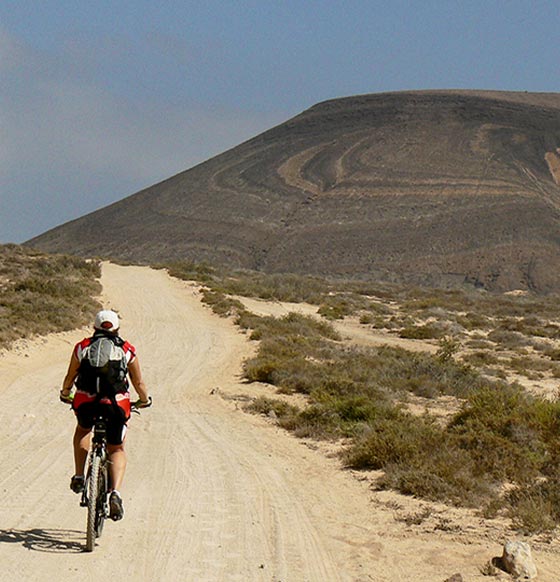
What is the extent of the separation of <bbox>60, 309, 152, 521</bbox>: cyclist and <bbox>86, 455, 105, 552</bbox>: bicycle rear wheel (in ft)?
0.28

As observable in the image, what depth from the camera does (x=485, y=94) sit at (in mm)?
139375

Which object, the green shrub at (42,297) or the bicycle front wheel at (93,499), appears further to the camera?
the green shrub at (42,297)

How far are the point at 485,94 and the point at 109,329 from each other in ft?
464

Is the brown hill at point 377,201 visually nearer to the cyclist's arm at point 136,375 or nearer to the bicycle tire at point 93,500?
the cyclist's arm at point 136,375

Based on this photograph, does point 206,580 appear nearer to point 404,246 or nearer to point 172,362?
point 172,362

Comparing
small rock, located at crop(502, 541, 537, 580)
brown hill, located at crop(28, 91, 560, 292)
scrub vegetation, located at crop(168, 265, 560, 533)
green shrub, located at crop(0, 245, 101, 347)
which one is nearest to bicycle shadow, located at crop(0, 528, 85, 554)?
small rock, located at crop(502, 541, 537, 580)

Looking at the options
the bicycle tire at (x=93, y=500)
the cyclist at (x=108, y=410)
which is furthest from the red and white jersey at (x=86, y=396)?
the bicycle tire at (x=93, y=500)

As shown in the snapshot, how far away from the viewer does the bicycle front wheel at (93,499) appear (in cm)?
630

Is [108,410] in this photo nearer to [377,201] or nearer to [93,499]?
[93,499]

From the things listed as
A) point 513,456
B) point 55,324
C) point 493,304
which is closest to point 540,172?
point 493,304

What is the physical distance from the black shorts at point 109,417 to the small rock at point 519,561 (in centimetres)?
310

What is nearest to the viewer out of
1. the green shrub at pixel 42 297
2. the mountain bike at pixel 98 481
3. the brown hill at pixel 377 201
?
Result: the mountain bike at pixel 98 481

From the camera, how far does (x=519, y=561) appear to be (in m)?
6.32

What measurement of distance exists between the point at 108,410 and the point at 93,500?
2.23 ft
